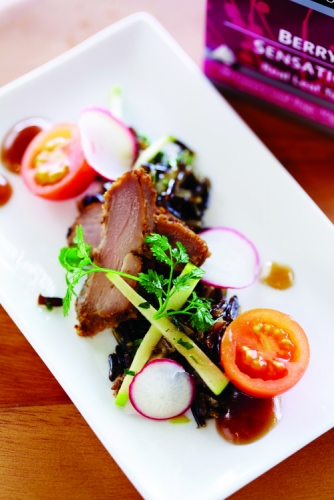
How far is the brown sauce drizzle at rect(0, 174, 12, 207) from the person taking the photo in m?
3.27

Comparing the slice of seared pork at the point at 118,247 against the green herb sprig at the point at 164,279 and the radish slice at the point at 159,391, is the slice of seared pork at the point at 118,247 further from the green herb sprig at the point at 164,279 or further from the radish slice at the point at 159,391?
the radish slice at the point at 159,391

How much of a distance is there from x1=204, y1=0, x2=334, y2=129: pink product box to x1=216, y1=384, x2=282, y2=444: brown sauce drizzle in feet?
6.17

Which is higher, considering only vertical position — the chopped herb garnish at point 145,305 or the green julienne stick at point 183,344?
the chopped herb garnish at point 145,305

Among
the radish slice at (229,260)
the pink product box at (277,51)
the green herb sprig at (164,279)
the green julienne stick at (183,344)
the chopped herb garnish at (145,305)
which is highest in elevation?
the pink product box at (277,51)

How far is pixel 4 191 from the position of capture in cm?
330

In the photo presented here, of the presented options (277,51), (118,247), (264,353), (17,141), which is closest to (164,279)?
(118,247)

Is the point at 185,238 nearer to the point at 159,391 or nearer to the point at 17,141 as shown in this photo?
the point at 159,391

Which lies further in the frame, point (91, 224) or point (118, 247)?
point (91, 224)

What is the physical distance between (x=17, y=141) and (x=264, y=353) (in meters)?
1.92

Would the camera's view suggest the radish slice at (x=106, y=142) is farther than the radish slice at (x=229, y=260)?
Yes

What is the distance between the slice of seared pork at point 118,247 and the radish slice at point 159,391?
0.33 metres

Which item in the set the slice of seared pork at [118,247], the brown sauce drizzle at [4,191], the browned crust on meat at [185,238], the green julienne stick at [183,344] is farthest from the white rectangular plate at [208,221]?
the browned crust on meat at [185,238]

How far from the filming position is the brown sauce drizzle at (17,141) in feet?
11.1

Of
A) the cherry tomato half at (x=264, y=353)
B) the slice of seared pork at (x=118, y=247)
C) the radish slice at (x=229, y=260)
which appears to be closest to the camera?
the cherry tomato half at (x=264, y=353)
